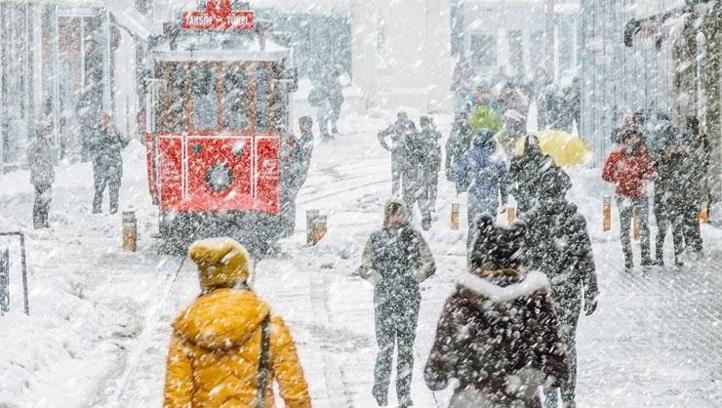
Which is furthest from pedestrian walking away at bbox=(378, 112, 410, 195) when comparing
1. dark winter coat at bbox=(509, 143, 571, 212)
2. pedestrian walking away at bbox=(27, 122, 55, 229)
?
dark winter coat at bbox=(509, 143, 571, 212)

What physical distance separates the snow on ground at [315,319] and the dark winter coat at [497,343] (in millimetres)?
4027

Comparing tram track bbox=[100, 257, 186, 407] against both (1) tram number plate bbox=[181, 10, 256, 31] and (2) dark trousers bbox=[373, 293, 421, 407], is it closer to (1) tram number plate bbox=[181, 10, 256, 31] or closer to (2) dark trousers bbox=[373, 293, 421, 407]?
(2) dark trousers bbox=[373, 293, 421, 407]

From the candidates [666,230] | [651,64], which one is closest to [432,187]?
[666,230]

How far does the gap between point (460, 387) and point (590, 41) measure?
2545 centimetres

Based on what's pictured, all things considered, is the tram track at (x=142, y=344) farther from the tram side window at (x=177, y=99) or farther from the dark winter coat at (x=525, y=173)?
the dark winter coat at (x=525, y=173)

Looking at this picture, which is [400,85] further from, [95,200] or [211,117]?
[211,117]

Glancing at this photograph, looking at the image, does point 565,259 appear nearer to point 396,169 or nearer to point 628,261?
point 628,261

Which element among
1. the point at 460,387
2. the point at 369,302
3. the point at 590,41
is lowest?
the point at 369,302

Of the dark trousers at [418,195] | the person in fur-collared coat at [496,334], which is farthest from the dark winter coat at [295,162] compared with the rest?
the person in fur-collared coat at [496,334]

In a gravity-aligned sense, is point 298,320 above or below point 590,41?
below

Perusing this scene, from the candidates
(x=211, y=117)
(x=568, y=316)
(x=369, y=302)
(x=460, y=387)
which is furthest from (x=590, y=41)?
(x=460, y=387)

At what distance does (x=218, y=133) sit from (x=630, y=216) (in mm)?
5780

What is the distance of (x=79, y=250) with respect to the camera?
63.4ft

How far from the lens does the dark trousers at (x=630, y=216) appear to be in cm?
1627
